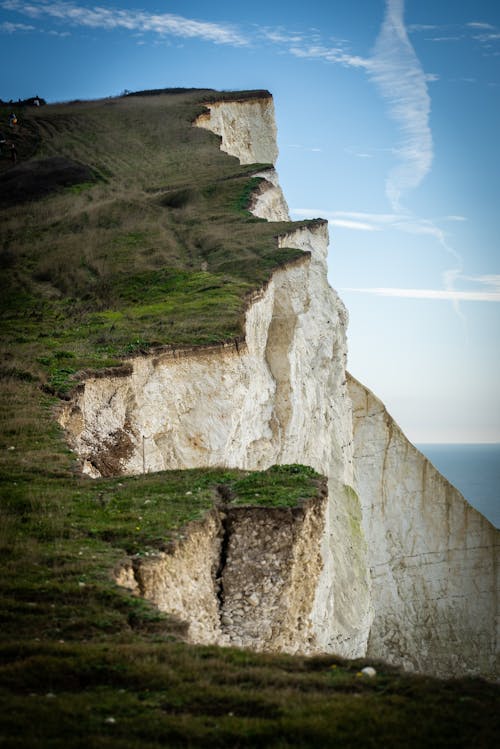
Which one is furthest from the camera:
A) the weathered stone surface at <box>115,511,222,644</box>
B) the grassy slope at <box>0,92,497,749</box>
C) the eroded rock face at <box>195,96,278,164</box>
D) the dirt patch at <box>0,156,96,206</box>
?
the eroded rock face at <box>195,96,278,164</box>

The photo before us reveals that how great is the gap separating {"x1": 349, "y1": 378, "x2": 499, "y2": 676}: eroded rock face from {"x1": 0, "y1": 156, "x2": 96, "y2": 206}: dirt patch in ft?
68.0

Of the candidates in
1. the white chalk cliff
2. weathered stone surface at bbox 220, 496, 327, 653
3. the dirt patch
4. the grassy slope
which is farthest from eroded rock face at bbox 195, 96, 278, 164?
weathered stone surface at bbox 220, 496, 327, 653

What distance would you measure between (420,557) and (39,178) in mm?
29989

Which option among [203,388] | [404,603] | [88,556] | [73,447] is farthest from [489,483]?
[88,556]

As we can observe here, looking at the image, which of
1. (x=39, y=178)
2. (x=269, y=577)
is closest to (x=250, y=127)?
(x=39, y=178)

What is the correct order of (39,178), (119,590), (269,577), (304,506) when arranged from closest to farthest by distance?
(119,590), (269,577), (304,506), (39,178)

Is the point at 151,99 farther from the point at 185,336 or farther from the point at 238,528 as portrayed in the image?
the point at 238,528

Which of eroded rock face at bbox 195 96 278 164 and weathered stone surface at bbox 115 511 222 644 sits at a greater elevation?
eroded rock face at bbox 195 96 278 164

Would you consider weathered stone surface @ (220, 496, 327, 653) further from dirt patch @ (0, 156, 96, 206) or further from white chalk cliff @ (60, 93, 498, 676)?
dirt patch @ (0, 156, 96, 206)

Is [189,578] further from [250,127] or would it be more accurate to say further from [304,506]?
[250,127]

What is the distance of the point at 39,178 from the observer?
53344 mm

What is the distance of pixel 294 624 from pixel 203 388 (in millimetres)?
11343

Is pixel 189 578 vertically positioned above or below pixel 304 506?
below

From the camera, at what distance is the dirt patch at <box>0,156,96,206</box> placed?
50.6 m
